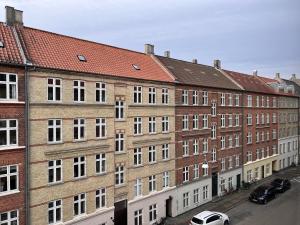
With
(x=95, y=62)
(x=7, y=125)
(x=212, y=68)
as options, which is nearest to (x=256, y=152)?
(x=212, y=68)

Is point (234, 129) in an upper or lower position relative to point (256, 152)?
upper

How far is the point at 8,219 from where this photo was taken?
682 inches

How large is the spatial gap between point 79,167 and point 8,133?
5.35 m

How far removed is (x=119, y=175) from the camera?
24.1m

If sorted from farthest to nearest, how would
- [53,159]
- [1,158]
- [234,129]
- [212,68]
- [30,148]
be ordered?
[212,68] < [234,129] < [53,159] < [30,148] < [1,158]

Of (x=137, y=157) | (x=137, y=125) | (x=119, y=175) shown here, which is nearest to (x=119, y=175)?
(x=119, y=175)

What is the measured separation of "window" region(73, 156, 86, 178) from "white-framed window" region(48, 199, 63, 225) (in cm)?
195

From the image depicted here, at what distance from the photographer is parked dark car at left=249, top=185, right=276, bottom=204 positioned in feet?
111

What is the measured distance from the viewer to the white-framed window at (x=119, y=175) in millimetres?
23906

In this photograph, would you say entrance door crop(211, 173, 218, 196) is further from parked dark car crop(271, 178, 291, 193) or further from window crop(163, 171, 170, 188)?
window crop(163, 171, 170, 188)

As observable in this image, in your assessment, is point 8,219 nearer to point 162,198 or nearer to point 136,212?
point 136,212

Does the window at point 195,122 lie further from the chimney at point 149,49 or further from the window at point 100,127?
the window at point 100,127

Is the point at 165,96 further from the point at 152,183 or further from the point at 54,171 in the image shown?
the point at 54,171

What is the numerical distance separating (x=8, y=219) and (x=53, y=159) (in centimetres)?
397
